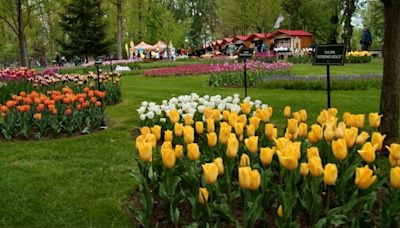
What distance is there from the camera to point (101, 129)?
836 cm

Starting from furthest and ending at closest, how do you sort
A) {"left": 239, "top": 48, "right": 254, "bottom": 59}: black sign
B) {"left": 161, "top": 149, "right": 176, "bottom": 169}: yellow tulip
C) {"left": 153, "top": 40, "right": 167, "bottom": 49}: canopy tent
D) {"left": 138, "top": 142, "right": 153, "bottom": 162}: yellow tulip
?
{"left": 153, "top": 40, "right": 167, "bottom": 49}: canopy tent, {"left": 239, "top": 48, "right": 254, "bottom": 59}: black sign, {"left": 138, "top": 142, "right": 153, "bottom": 162}: yellow tulip, {"left": 161, "top": 149, "right": 176, "bottom": 169}: yellow tulip

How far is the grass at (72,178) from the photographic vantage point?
4.18 metres

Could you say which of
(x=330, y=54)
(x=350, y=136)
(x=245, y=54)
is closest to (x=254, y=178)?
(x=350, y=136)

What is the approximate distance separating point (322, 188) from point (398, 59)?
2.33m

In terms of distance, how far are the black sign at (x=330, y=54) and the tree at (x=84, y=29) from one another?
111 ft

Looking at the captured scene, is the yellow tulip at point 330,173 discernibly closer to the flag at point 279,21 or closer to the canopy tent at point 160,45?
the canopy tent at point 160,45

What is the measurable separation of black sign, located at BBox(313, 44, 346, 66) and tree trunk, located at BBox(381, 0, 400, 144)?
49 centimetres

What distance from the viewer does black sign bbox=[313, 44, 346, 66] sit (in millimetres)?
5566

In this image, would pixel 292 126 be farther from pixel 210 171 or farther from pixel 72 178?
pixel 72 178

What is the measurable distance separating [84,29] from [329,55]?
34693mm

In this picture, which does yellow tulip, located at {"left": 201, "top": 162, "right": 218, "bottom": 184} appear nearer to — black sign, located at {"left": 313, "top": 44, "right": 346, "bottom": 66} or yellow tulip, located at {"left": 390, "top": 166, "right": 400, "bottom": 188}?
yellow tulip, located at {"left": 390, "top": 166, "right": 400, "bottom": 188}

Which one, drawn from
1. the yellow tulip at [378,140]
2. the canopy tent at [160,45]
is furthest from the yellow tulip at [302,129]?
the canopy tent at [160,45]

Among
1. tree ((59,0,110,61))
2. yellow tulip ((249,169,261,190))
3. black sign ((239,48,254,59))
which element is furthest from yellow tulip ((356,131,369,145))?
tree ((59,0,110,61))

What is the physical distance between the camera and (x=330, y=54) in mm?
5656
